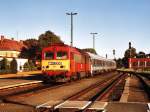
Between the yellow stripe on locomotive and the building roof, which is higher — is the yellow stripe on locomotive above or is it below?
below

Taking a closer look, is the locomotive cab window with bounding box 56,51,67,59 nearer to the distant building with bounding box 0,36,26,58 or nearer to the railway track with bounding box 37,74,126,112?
the railway track with bounding box 37,74,126,112

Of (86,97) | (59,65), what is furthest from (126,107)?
(59,65)

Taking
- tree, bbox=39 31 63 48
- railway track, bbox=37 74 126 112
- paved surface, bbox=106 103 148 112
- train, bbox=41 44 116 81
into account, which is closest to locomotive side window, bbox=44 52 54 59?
train, bbox=41 44 116 81

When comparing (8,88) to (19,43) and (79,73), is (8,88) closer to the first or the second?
(79,73)

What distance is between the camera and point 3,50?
347ft

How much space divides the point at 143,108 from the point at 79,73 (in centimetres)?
2465

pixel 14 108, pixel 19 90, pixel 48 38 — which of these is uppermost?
pixel 48 38

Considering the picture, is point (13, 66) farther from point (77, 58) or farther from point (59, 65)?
point (59, 65)

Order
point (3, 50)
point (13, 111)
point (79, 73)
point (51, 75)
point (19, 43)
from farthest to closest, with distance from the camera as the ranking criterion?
point (19, 43), point (3, 50), point (79, 73), point (51, 75), point (13, 111)

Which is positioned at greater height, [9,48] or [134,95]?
[9,48]

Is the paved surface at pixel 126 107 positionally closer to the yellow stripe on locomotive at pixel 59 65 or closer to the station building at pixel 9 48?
the yellow stripe on locomotive at pixel 59 65

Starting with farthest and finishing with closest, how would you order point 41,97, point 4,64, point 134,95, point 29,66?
point 29,66 < point 4,64 < point 134,95 < point 41,97

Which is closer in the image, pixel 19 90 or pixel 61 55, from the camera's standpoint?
pixel 19 90

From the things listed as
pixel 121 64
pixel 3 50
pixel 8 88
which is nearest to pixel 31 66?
pixel 3 50
